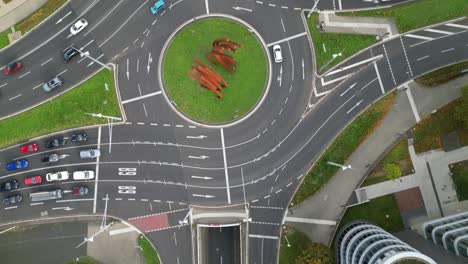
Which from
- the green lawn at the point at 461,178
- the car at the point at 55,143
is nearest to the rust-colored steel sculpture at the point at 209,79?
the car at the point at 55,143

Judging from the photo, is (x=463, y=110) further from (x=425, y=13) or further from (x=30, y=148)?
(x=30, y=148)

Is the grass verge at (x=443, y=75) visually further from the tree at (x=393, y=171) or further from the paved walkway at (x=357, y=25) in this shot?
the tree at (x=393, y=171)

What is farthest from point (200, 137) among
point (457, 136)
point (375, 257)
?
point (457, 136)

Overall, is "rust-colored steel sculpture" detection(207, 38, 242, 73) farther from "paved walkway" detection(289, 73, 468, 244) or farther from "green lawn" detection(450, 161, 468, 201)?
"green lawn" detection(450, 161, 468, 201)

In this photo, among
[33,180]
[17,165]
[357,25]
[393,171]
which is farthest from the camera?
[357,25]

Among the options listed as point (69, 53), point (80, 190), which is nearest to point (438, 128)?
point (80, 190)

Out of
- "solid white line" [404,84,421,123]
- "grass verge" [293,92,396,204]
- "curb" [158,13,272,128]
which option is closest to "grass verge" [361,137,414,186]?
"solid white line" [404,84,421,123]
